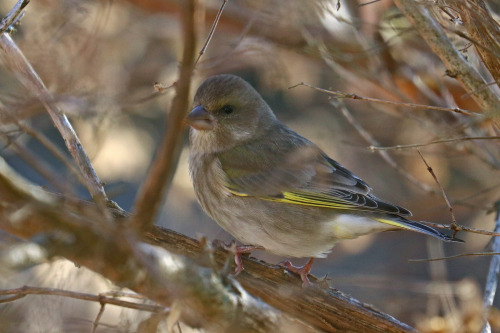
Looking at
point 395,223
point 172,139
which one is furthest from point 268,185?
point 172,139

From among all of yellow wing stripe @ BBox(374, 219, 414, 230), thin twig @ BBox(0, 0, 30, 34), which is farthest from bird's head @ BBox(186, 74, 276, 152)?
thin twig @ BBox(0, 0, 30, 34)

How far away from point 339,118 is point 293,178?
14.6 ft

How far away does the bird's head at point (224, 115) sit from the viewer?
14.1 feet

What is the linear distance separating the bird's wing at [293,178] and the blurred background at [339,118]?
0.51m

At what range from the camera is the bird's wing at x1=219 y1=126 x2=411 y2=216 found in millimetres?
4105

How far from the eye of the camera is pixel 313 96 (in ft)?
29.0

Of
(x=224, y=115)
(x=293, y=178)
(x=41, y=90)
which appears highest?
(x=224, y=115)

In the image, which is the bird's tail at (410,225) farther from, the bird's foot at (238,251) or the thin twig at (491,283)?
the bird's foot at (238,251)

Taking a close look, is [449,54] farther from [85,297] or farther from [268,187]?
[85,297]

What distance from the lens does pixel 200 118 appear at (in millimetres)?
4273

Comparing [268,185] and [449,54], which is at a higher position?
[449,54]

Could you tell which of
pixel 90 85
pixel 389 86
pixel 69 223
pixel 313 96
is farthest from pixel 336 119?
pixel 69 223

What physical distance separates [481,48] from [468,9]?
0.30 metres

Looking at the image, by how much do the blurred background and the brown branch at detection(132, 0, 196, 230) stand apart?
2564 millimetres
